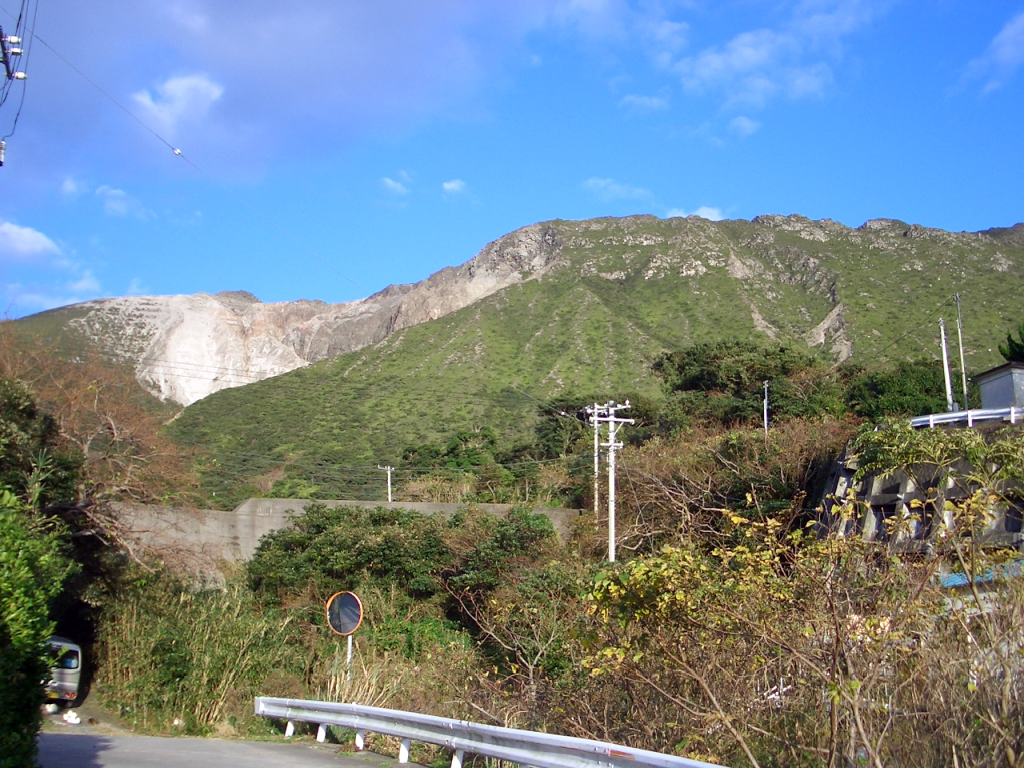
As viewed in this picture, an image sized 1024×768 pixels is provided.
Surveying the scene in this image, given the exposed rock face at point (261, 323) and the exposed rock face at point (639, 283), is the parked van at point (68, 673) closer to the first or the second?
the exposed rock face at point (639, 283)

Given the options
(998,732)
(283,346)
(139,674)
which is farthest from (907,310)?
(283,346)

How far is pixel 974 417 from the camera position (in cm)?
1966

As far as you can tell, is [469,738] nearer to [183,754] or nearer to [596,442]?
[183,754]

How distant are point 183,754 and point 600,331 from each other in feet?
189

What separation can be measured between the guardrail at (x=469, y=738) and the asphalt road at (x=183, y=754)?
32 centimetres

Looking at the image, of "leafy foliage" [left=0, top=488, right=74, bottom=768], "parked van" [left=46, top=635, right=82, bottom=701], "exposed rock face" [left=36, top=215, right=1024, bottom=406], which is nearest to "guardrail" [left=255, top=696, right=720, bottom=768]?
"leafy foliage" [left=0, top=488, right=74, bottom=768]

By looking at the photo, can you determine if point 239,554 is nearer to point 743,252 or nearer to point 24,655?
point 24,655

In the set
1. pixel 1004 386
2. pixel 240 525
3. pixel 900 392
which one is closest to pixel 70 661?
pixel 240 525

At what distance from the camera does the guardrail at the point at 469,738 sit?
5754 millimetres

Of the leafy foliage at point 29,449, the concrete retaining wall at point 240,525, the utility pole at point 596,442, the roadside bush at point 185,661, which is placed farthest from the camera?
the utility pole at point 596,442

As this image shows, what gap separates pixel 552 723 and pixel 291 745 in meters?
3.68

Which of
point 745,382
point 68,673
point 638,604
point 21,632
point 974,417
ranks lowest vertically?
point 68,673

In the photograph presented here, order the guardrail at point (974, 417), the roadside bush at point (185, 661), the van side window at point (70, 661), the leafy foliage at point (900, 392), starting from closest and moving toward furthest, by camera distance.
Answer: the roadside bush at point (185, 661) < the van side window at point (70, 661) < the guardrail at point (974, 417) < the leafy foliage at point (900, 392)

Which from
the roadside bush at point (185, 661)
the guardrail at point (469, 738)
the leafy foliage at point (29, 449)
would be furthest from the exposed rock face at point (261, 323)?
the guardrail at point (469, 738)
